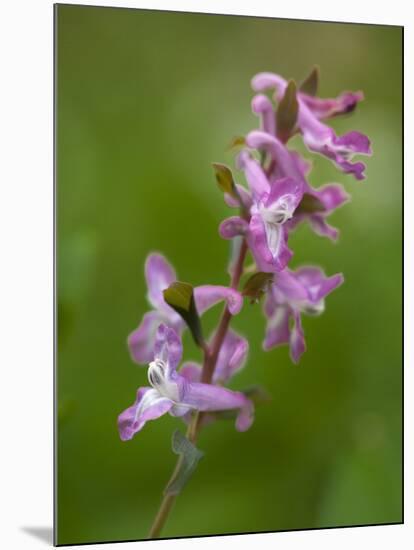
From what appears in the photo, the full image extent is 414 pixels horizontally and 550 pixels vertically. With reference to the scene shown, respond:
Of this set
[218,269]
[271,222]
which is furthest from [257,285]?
[218,269]

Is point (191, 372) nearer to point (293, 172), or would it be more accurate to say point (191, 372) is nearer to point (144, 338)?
point (144, 338)

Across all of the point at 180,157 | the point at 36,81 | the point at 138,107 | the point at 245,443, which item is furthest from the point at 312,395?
the point at 36,81

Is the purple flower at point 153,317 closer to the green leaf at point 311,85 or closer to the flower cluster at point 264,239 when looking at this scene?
the flower cluster at point 264,239

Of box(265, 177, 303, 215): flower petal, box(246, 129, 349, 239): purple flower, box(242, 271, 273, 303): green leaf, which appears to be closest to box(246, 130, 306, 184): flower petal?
box(246, 129, 349, 239): purple flower

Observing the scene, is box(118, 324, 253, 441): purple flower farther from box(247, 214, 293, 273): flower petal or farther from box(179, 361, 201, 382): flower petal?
box(247, 214, 293, 273): flower petal

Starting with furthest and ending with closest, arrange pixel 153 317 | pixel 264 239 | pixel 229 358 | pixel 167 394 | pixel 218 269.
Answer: pixel 218 269 < pixel 153 317 < pixel 229 358 < pixel 167 394 < pixel 264 239

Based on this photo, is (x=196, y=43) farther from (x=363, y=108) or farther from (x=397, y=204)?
(x=397, y=204)
